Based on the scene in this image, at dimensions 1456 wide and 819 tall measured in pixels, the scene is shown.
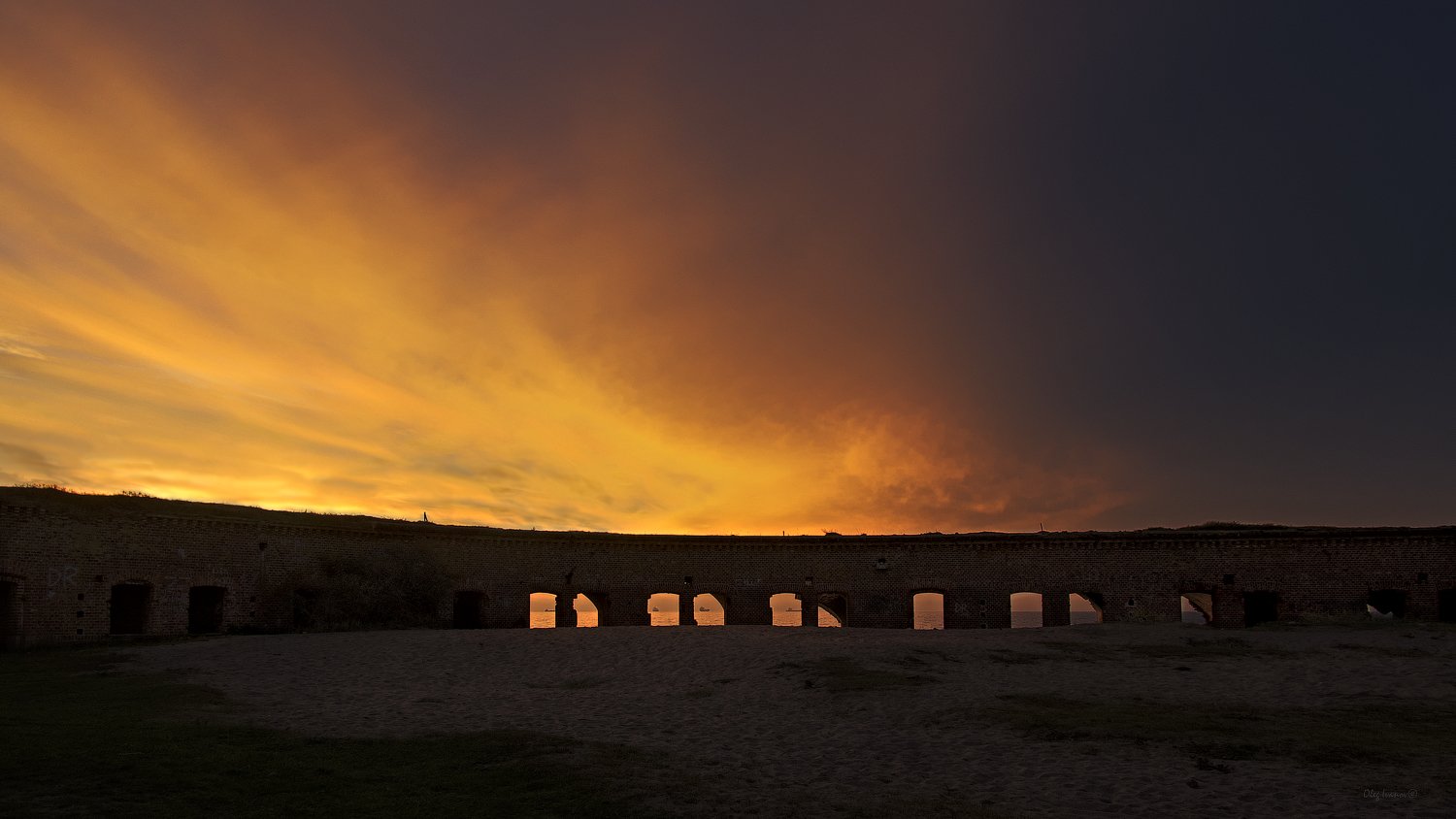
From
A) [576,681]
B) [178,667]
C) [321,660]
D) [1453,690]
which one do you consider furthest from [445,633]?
[1453,690]

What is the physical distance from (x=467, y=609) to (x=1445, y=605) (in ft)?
117

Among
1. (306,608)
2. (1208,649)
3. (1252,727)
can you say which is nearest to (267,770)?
(1252,727)

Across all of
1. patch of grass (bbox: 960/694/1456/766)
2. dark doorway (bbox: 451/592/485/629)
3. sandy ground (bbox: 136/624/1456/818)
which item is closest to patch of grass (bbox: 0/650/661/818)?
sandy ground (bbox: 136/624/1456/818)

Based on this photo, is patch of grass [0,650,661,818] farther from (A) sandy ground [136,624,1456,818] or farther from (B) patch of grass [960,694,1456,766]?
(B) patch of grass [960,694,1456,766]

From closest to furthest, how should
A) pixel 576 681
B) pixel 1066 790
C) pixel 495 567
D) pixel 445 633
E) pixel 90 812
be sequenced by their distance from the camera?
1. pixel 90 812
2. pixel 1066 790
3. pixel 576 681
4. pixel 445 633
5. pixel 495 567

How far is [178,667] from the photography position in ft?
59.6

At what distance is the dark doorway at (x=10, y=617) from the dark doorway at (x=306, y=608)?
24.2 ft

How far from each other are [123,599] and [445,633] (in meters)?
10.1

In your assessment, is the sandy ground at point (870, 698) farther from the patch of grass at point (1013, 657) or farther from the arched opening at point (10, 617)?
the arched opening at point (10, 617)

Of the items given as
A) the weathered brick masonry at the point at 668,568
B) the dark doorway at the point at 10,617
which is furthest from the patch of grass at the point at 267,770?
the weathered brick masonry at the point at 668,568

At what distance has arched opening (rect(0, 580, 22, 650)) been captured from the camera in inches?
826

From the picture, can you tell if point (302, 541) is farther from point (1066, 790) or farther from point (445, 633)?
point (1066, 790)

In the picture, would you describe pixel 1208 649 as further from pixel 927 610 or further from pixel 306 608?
pixel 927 610

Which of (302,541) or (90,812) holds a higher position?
(302,541)
